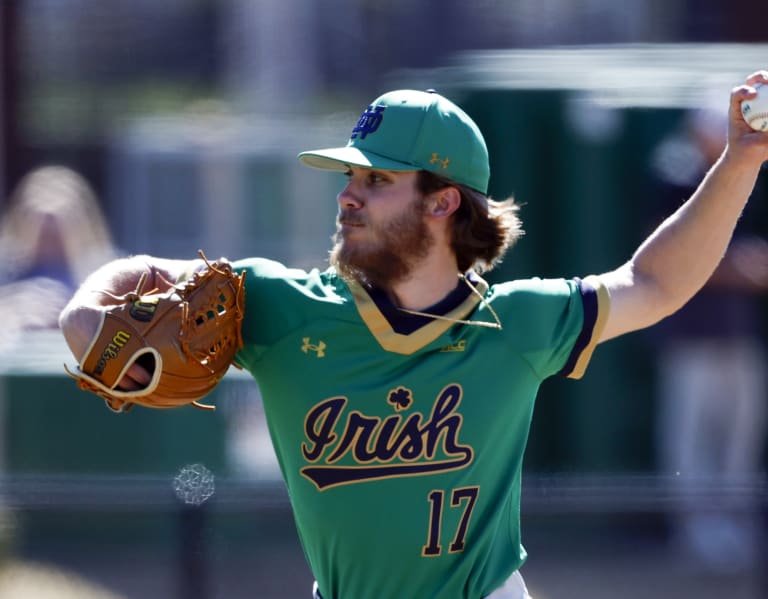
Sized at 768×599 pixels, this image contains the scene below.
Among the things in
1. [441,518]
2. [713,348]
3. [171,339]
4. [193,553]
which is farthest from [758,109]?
[713,348]

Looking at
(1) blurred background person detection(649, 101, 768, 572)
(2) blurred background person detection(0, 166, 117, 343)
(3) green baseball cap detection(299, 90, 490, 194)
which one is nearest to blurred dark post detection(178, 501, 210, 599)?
(3) green baseball cap detection(299, 90, 490, 194)

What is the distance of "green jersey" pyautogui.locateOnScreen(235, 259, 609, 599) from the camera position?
10.8ft

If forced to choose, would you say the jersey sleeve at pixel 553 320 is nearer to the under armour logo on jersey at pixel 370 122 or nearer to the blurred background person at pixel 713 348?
the under armour logo on jersey at pixel 370 122

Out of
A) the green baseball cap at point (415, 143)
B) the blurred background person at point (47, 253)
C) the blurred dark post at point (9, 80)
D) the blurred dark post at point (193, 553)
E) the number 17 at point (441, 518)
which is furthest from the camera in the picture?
the blurred dark post at point (9, 80)

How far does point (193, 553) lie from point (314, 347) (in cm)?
195

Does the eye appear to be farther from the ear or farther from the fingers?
the fingers

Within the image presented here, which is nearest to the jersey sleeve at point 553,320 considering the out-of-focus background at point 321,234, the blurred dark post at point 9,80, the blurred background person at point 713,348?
the out-of-focus background at point 321,234

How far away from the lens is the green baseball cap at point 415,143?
3.41 meters

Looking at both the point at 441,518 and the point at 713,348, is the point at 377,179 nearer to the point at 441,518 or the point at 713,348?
the point at 441,518

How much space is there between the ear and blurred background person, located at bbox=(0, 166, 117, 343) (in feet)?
13.0

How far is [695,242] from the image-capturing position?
11.4 feet

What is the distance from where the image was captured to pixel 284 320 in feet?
11.1

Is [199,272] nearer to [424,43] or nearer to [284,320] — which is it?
[284,320]

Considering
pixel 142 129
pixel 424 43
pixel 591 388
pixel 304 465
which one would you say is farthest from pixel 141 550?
pixel 142 129
